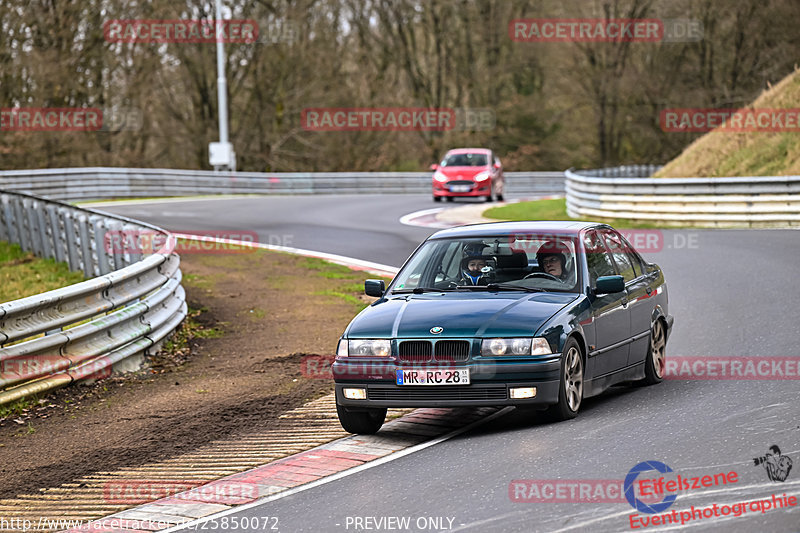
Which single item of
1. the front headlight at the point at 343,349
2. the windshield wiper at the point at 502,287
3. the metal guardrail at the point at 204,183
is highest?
the windshield wiper at the point at 502,287

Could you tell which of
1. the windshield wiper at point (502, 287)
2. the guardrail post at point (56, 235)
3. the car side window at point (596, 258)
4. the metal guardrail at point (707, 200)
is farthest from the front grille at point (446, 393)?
the metal guardrail at point (707, 200)

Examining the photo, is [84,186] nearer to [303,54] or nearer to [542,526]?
[303,54]

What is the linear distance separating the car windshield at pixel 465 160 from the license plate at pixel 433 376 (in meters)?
27.7

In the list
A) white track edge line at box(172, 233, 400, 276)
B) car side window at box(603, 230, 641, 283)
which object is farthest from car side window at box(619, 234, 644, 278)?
white track edge line at box(172, 233, 400, 276)

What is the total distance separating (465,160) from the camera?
35.8 meters

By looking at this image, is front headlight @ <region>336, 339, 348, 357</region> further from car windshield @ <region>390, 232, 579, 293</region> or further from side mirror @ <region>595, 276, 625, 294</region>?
side mirror @ <region>595, 276, 625, 294</region>

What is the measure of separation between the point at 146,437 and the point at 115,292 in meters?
2.97

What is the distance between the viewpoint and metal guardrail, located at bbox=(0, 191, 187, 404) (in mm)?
9586

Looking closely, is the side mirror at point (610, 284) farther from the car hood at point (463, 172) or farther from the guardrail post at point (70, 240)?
the car hood at point (463, 172)

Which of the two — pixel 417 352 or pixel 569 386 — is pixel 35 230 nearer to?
pixel 417 352

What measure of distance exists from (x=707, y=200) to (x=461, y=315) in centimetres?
1730

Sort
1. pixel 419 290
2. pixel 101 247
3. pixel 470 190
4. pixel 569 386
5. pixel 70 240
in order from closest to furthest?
1. pixel 569 386
2. pixel 419 290
3. pixel 101 247
4. pixel 70 240
5. pixel 470 190

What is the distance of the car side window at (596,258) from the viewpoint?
9315 mm

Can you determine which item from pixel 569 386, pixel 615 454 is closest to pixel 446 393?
pixel 569 386
